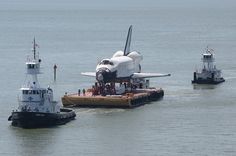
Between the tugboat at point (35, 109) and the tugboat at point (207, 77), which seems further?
the tugboat at point (207, 77)

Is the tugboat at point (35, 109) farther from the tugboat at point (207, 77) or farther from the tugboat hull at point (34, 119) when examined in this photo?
the tugboat at point (207, 77)

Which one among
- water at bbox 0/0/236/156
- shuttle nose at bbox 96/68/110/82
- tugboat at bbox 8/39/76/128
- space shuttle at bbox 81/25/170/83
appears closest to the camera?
water at bbox 0/0/236/156

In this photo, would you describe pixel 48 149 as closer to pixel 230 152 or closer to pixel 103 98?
pixel 230 152

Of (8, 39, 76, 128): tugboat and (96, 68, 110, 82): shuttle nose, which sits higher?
(96, 68, 110, 82): shuttle nose

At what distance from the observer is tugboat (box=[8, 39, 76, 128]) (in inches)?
2788

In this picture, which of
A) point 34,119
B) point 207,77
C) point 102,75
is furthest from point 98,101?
point 207,77

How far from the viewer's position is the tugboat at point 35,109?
70812 millimetres

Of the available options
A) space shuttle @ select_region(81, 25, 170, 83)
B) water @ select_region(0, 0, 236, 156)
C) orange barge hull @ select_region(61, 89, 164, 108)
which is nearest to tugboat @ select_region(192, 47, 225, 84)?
water @ select_region(0, 0, 236, 156)

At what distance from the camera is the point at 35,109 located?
7150 centimetres

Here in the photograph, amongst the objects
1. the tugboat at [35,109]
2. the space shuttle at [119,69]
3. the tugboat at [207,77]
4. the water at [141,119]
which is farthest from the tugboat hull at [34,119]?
the tugboat at [207,77]

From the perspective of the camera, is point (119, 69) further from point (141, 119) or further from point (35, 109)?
point (35, 109)

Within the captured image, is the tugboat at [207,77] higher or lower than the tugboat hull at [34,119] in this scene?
higher

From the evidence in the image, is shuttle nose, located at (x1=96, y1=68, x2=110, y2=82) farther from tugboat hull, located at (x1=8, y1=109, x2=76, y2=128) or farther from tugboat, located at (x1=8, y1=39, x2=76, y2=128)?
tugboat hull, located at (x1=8, y1=109, x2=76, y2=128)

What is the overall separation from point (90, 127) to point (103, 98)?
9.51 m
